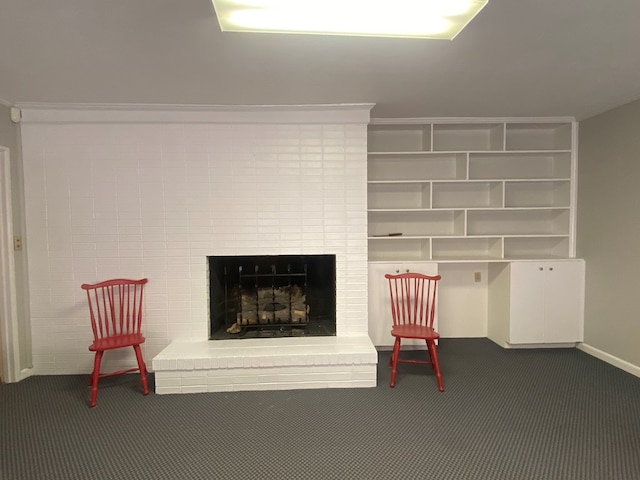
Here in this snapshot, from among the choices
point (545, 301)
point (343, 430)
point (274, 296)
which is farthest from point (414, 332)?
point (545, 301)

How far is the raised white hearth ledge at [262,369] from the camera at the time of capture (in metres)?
2.71

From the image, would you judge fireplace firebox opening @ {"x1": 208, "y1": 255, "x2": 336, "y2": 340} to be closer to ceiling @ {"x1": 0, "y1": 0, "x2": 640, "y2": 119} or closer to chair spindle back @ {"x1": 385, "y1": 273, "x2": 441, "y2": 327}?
chair spindle back @ {"x1": 385, "y1": 273, "x2": 441, "y2": 327}

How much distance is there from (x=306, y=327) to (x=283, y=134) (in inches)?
65.9

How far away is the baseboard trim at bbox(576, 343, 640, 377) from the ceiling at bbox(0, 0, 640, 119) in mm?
2056

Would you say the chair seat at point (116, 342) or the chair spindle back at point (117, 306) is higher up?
the chair spindle back at point (117, 306)

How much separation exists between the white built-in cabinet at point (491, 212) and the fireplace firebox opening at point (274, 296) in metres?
0.44

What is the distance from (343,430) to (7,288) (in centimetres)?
268

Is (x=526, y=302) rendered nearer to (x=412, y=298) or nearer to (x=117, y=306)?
(x=412, y=298)

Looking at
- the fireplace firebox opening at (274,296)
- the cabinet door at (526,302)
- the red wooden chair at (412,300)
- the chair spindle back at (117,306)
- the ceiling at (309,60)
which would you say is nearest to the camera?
the ceiling at (309,60)

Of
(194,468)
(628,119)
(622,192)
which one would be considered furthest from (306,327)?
(628,119)

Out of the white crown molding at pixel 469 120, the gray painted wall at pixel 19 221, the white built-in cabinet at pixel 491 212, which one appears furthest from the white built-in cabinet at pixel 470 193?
the gray painted wall at pixel 19 221

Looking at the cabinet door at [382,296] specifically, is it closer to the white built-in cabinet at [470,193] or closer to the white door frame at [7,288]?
the white built-in cabinet at [470,193]

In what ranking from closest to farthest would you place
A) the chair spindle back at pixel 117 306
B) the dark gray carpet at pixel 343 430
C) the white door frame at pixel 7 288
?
the dark gray carpet at pixel 343 430
the white door frame at pixel 7 288
the chair spindle back at pixel 117 306

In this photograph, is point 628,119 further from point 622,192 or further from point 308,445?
point 308,445
